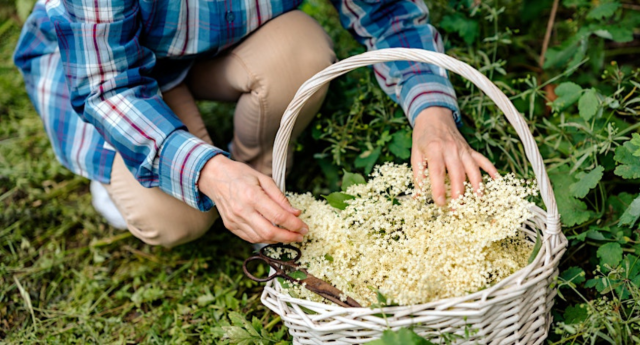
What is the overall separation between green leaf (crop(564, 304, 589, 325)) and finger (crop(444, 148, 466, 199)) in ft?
1.10

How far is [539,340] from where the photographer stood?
1.02 m

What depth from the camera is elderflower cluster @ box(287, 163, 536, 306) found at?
0.97 meters

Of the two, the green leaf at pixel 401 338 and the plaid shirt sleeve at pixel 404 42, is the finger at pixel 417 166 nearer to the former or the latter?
the plaid shirt sleeve at pixel 404 42

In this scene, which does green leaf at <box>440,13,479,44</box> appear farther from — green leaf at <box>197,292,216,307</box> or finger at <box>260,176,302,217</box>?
green leaf at <box>197,292,216,307</box>

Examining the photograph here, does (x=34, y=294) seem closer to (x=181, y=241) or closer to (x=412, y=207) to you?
(x=181, y=241)

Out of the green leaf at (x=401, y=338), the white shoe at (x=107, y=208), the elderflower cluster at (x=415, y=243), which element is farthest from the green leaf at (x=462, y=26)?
the white shoe at (x=107, y=208)

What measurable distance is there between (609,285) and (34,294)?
143 cm

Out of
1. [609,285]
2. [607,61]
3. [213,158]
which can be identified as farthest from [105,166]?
[607,61]

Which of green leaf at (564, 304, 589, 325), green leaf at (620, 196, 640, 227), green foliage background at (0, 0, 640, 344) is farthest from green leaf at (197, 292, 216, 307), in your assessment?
green leaf at (620, 196, 640, 227)

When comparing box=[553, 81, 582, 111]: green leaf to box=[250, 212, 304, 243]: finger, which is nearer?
box=[250, 212, 304, 243]: finger

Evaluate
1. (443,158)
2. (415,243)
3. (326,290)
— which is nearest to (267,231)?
(326,290)

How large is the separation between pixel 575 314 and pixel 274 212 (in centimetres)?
64

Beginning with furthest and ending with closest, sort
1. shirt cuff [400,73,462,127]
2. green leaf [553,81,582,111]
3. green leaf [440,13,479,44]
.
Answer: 1. green leaf [440,13,479,44]
2. green leaf [553,81,582,111]
3. shirt cuff [400,73,462,127]

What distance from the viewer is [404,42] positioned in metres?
1.31
